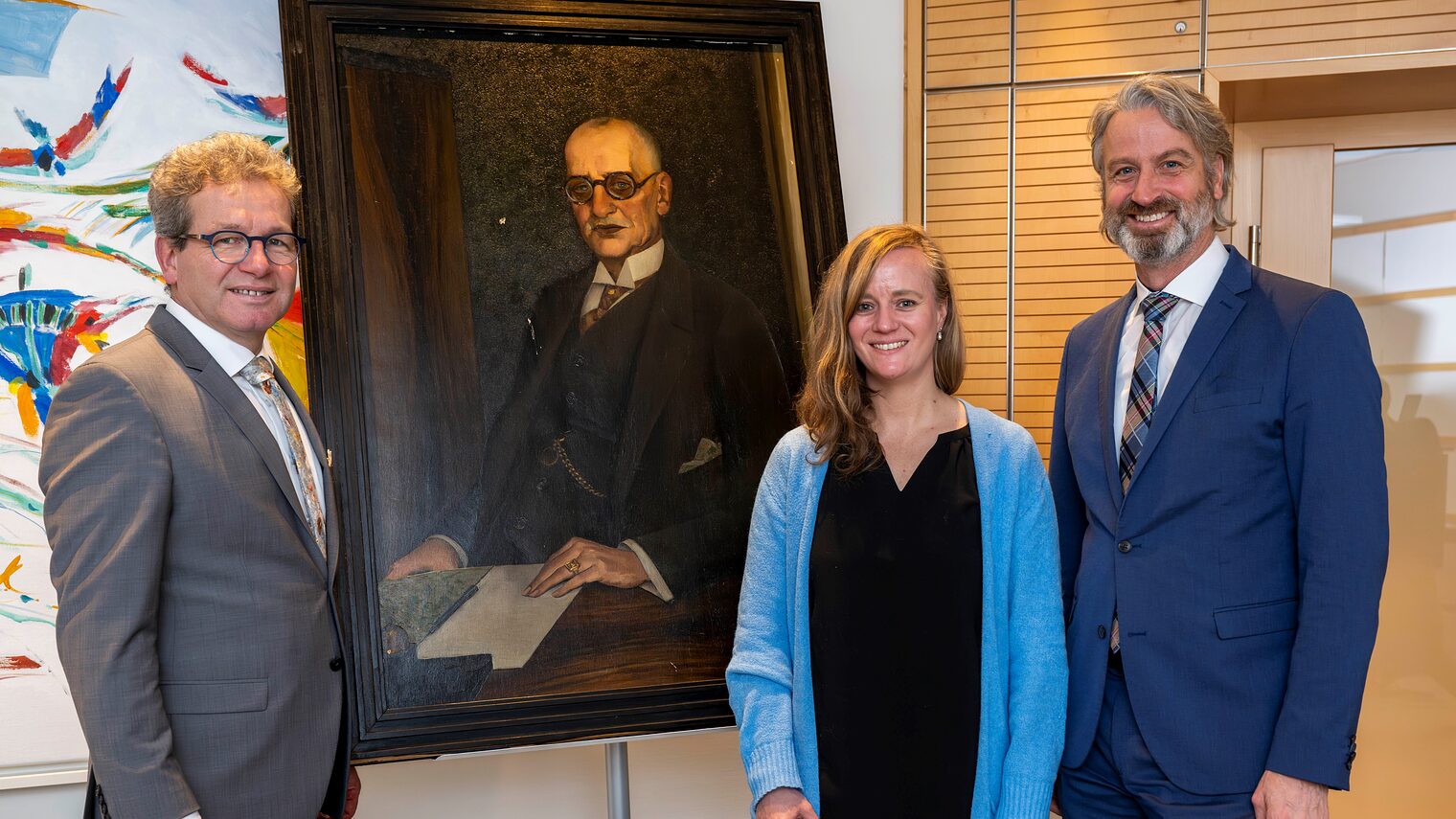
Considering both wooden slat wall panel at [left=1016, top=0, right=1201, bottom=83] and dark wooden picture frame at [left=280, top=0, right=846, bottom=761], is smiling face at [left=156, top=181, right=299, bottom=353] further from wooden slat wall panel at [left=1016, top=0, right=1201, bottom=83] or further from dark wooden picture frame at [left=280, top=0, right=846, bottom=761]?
wooden slat wall panel at [left=1016, top=0, right=1201, bottom=83]

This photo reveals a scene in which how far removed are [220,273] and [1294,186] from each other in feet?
9.56

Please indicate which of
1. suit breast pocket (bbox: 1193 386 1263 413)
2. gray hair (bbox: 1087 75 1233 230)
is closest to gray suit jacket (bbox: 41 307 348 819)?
suit breast pocket (bbox: 1193 386 1263 413)

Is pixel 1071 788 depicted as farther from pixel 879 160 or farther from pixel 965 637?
pixel 879 160

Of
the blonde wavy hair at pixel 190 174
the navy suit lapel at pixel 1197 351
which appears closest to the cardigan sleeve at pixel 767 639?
the navy suit lapel at pixel 1197 351

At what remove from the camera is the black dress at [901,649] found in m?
1.71

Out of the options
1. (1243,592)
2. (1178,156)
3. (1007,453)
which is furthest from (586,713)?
(1178,156)

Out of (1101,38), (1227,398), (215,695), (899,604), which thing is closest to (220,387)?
(215,695)

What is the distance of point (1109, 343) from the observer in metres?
1.95

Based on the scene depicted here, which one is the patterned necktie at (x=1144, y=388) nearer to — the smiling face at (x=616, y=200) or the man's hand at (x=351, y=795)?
the smiling face at (x=616, y=200)

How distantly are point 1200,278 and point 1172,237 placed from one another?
9 centimetres

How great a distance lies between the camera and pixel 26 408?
251cm

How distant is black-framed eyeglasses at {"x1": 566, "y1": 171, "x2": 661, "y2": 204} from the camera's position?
2363mm

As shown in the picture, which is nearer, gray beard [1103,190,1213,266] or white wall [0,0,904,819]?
gray beard [1103,190,1213,266]

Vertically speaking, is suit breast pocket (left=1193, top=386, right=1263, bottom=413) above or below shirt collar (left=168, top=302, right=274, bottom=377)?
below
